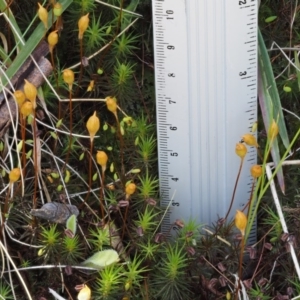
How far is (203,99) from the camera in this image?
123cm

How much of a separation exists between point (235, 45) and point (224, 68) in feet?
0.15

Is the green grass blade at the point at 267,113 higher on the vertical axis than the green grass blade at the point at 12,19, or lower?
lower

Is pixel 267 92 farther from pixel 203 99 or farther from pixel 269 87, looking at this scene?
pixel 203 99

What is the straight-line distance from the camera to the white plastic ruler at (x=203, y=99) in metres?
1.19

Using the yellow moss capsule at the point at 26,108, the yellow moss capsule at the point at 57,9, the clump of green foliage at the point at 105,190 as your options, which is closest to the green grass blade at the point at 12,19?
the clump of green foliage at the point at 105,190

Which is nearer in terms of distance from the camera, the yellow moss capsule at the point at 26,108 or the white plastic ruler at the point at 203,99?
the yellow moss capsule at the point at 26,108

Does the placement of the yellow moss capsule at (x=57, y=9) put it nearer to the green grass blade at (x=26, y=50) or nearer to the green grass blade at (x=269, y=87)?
the green grass blade at (x=26, y=50)

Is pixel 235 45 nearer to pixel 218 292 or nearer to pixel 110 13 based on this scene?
pixel 110 13

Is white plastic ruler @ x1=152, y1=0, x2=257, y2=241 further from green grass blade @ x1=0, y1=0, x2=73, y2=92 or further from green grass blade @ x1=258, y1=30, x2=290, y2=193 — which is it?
green grass blade @ x1=0, y1=0, x2=73, y2=92

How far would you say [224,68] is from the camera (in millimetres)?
1215

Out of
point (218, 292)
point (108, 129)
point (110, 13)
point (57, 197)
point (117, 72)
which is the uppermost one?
point (110, 13)

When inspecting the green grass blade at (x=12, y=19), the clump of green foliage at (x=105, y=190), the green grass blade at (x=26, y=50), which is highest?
the green grass blade at (x=12, y=19)

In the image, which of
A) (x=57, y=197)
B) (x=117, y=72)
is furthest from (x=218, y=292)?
(x=117, y=72)

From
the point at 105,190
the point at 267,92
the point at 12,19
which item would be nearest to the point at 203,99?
the point at 267,92
